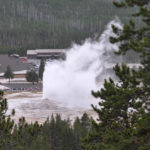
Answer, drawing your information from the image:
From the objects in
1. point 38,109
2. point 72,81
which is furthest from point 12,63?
point 38,109

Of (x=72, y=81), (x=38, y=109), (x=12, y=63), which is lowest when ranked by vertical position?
(x=38, y=109)

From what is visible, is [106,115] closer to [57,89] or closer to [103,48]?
[57,89]

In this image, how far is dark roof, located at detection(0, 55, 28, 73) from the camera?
129 m

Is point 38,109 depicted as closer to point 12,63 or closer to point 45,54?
point 12,63

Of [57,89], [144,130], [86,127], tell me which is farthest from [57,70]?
[144,130]

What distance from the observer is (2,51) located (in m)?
156

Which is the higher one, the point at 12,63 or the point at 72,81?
the point at 72,81

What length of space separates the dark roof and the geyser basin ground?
48.3 metres

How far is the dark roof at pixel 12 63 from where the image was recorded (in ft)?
424

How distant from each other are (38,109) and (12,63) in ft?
240

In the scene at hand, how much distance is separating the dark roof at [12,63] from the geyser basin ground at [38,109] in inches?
1902

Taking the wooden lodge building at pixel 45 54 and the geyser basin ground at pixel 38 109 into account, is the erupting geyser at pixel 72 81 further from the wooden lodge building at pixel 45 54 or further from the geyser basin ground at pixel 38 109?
the wooden lodge building at pixel 45 54

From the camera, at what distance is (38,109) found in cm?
6625

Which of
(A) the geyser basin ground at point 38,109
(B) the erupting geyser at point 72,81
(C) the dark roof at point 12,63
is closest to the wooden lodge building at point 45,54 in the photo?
(C) the dark roof at point 12,63
